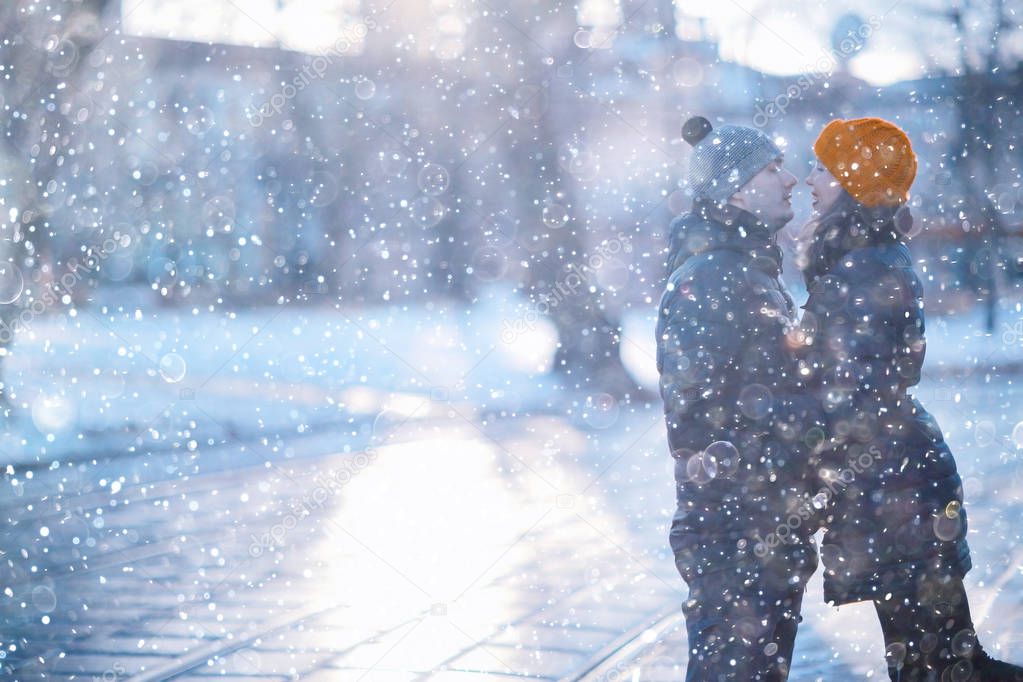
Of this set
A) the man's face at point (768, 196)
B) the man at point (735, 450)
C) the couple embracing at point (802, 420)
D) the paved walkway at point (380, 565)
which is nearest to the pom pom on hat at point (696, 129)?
the couple embracing at point (802, 420)

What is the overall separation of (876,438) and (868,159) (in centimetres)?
73

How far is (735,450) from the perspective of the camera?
2.71 metres

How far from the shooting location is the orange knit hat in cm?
300

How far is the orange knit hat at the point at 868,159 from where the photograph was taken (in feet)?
9.83

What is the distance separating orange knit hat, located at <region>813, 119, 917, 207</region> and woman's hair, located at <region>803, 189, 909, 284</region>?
0.03 metres

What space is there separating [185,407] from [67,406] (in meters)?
1.40

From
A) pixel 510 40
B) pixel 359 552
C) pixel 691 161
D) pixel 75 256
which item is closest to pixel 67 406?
pixel 75 256

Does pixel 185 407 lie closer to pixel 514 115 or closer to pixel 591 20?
Answer: pixel 514 115

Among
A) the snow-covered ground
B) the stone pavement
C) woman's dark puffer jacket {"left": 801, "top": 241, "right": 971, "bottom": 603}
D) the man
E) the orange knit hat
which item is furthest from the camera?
the snow-covered ground

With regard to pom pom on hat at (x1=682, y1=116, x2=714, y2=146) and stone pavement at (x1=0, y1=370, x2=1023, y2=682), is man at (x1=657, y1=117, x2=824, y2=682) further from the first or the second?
stone pavement at (x1=0, y1=370, x2=1023, y2=682)

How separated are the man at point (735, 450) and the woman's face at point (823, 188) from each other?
339 mm

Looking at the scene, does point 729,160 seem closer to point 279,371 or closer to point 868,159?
point 868,159

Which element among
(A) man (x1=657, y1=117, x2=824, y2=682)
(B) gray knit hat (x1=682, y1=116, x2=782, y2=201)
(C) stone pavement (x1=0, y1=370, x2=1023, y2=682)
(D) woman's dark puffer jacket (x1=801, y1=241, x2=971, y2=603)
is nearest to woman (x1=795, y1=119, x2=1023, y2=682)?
(D) woman's dark puffer jacket (x1=801, y1=241, x2=971, y2=603)

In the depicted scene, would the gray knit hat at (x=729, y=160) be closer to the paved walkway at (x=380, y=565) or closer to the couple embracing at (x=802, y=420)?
the couple embracing at (x=802, y=420)
